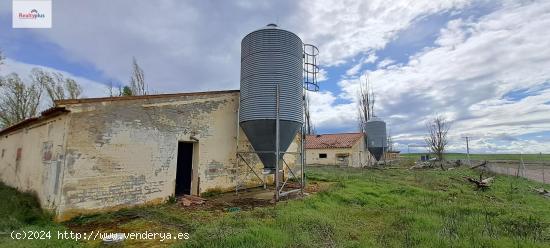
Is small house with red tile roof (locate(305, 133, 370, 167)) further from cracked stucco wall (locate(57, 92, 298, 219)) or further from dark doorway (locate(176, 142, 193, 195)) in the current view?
dark doorway (locate(176, 142, 193, 195))

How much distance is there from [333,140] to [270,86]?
21.3 metres

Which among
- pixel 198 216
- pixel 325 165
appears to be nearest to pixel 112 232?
pixel 198 216

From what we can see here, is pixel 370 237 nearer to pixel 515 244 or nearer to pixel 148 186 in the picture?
pixel 515 244

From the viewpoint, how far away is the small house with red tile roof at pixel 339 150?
27.0 meters

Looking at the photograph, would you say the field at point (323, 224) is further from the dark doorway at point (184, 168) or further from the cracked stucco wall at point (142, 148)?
the dark doorway at point (184, 168)

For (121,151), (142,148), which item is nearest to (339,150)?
(142,148)

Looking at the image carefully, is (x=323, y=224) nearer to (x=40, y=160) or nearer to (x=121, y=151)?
(x=121, y=151)

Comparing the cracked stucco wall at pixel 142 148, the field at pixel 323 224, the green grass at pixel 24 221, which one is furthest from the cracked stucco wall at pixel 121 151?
the field at pixel 323 224

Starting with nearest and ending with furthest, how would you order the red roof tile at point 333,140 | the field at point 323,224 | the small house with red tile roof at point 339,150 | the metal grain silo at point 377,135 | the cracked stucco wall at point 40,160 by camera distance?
the field at point 323,224 < the cracked stucco wall at point 40,160 < the small house with red tile roof at point 339,150 < the red roof tile at point 333,140 < the metal grain silo at point 377,135

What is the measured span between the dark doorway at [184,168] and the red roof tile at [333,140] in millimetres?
19598

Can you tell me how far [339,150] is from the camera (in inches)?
1082

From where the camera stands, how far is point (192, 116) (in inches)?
374

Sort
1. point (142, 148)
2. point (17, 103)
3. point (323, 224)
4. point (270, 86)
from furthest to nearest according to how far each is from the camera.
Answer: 1. point (17, 103)
2. point (270, 86)
3. point (142, 148)
4. point (323, 224)

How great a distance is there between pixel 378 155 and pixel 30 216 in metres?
28.2
